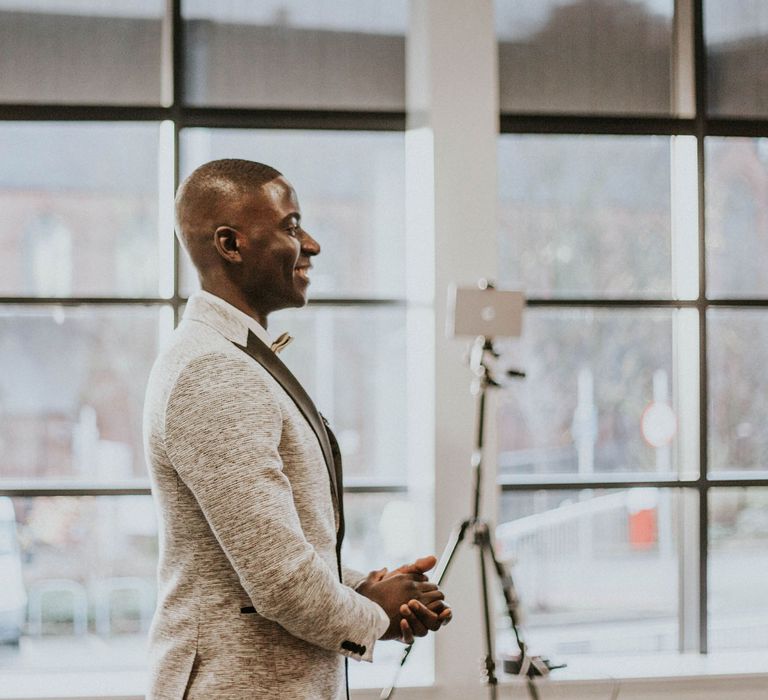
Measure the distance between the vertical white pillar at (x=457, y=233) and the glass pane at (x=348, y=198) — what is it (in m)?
0.23

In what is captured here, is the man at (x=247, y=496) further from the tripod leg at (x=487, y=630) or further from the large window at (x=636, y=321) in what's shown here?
the large window at (x=636, y=321)

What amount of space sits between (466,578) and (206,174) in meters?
2.41

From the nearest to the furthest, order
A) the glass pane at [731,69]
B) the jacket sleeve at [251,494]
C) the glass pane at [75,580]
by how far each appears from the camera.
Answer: the jacket sleeve at [251,494]
the glass pane at [75,580]
the glass pane at [731,69]

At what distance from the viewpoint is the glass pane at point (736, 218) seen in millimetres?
4027

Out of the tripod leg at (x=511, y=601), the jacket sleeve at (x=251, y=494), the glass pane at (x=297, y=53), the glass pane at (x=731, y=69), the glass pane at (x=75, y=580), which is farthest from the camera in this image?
the glass pane at (x=731, y=69)

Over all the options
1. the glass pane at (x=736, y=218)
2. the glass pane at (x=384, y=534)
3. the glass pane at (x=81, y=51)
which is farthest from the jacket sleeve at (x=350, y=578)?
the glass pane at (x=736, y=218)

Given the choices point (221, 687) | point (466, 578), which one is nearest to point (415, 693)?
point (466, 578)

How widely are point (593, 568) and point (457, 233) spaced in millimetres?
1475

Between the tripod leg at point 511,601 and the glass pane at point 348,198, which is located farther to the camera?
the glass pane at point 348,198

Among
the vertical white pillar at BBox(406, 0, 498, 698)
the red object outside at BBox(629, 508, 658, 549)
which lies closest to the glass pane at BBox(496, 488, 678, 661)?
the red object outside at BBox(629, 508, 658, 549)

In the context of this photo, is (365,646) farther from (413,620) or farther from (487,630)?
(487,630)

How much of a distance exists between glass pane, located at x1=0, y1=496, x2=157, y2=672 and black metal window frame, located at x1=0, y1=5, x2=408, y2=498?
53 mm

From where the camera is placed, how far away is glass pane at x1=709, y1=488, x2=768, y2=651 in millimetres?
3985

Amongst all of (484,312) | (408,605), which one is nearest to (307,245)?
(408,605)
